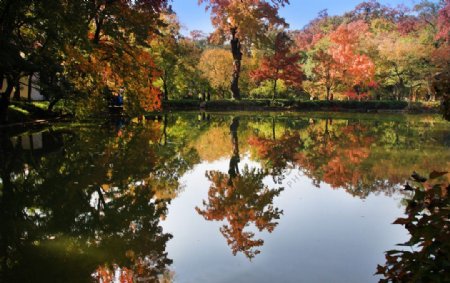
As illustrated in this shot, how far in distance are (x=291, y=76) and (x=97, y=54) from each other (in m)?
24.8

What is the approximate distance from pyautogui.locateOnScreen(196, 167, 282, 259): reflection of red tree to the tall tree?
98.3 feet

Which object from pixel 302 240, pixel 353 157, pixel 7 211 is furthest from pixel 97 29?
pixel 302 240

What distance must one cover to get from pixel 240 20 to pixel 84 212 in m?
32.8

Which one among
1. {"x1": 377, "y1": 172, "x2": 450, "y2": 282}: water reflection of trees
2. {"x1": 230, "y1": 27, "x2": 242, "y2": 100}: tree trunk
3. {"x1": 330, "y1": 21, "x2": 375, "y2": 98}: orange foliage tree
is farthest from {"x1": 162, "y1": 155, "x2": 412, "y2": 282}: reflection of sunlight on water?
{"x1": 330, "y1": 21, "x2": 375, "y2": 98}: orange foliage tree

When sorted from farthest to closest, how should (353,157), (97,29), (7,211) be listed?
(97,29) < (353,157) < (7,211)

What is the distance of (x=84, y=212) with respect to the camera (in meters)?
5.40

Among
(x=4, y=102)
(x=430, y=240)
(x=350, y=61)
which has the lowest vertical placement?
(x=430, y=240)

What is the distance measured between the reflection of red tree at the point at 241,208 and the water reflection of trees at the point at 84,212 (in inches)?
26.7

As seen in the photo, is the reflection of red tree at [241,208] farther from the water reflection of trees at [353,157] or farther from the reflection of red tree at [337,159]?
the reflection of red tree at [337,159]

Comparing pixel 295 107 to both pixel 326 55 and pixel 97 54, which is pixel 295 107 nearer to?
pixel 326 55

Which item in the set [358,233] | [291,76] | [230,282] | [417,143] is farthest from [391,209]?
[291,76]

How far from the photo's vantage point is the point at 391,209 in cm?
591

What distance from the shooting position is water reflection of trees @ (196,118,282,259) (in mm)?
4609

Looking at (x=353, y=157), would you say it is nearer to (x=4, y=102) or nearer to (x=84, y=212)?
(x=84, y=212)
